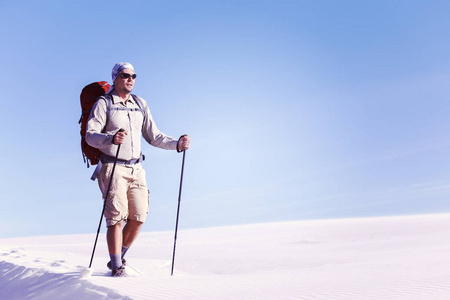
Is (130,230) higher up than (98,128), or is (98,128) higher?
(98,128)

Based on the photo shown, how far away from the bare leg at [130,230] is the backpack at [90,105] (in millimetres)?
905

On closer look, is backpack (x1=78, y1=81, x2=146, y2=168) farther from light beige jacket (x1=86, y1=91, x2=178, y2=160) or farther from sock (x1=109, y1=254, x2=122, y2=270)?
sock (x1=109, y1=254, x2=122, y2=270)

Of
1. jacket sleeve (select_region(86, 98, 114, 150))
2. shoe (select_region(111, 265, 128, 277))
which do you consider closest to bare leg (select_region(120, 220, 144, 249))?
shoe (select_region(111, 265, 128, 277))

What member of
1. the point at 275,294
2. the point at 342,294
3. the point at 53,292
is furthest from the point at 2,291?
the point at 342,294

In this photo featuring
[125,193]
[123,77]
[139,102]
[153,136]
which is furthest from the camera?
[153,136]

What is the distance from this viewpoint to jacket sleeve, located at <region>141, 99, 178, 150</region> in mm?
6422

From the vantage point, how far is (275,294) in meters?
4.76

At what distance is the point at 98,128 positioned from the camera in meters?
5.73

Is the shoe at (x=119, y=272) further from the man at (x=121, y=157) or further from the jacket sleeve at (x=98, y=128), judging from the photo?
the jacket sleeve at (x=98, y=128)

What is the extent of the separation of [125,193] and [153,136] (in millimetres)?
999

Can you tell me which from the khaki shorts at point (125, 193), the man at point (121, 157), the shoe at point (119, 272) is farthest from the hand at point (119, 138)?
the shoe at point (119, 272)

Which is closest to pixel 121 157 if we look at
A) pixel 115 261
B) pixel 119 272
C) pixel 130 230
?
pixel 130 230

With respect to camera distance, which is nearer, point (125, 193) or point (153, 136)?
point (125, 193)

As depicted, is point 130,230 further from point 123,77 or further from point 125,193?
point 123,77
